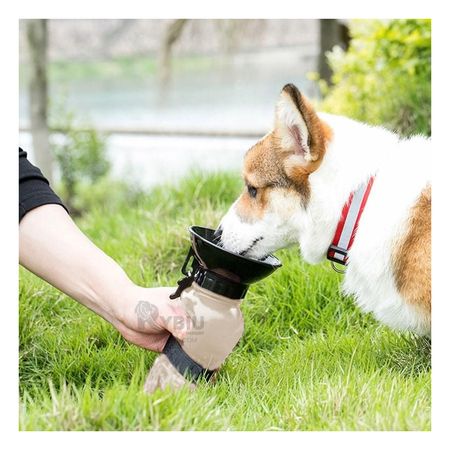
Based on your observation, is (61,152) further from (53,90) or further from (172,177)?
(53,90)

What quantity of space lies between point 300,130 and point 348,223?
39 centimetres

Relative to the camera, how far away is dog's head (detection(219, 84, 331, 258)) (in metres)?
2.71

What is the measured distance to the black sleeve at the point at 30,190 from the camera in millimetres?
2764

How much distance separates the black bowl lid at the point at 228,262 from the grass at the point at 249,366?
0.43 meters

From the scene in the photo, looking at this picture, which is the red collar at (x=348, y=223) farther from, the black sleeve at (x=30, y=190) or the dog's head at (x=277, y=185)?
the black sleeve at (x=30, y=190)

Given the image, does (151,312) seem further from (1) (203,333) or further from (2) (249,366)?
(2) (249,366)

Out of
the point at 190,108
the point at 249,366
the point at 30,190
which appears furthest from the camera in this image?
the point at 190,108

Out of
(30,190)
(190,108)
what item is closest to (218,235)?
(30,190)

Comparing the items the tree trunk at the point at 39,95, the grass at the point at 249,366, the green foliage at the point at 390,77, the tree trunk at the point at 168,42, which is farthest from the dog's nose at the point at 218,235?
the tree trunk at the point at 168,42

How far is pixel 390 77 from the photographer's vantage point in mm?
5484

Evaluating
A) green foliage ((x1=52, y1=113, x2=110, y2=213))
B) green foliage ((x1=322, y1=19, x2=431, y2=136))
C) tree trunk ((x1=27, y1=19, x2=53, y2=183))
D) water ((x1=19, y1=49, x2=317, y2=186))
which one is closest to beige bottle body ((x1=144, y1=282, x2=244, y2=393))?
green foliage ((x1=322, y1=19, x2=431, y2=136))

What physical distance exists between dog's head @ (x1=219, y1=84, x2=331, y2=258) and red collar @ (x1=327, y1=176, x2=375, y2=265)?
150 mm
